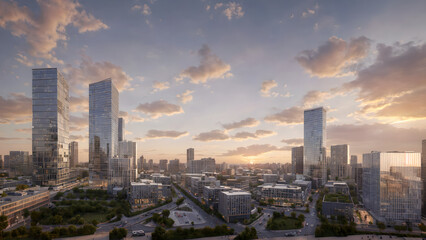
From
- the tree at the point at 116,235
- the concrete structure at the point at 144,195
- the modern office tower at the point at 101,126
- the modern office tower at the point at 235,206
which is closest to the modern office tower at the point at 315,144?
the modern office tower at the point at 235,206

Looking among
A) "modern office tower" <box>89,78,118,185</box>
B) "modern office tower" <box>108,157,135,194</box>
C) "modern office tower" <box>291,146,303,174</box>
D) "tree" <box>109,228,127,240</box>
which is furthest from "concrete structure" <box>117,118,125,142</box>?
"tree" <box>109,228,127,240</box>

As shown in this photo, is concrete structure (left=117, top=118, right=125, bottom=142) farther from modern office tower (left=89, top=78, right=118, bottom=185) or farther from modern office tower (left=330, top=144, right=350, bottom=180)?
modern office tower (left=330, top=144, right=350, bottom=180)

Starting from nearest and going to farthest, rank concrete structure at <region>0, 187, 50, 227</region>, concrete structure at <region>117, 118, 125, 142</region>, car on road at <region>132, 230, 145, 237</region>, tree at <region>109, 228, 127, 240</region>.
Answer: tree at <region>109, 228, 127, 240</region> → car on road at <region>132, 230, 145, 237</region> → concrete structure at <region>0, 187, 50, 227</region> → concrete structure at <region>117, 118, 125, 142</region>

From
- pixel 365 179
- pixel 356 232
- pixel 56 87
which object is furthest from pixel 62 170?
pixel 365 179

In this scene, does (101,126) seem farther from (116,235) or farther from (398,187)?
(398,187)

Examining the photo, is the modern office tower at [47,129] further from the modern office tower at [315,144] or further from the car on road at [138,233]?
the modern office tower at [315,144]

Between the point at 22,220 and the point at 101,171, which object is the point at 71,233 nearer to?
the point at 22,220

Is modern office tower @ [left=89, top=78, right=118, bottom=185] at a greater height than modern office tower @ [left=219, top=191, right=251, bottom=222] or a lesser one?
greater
